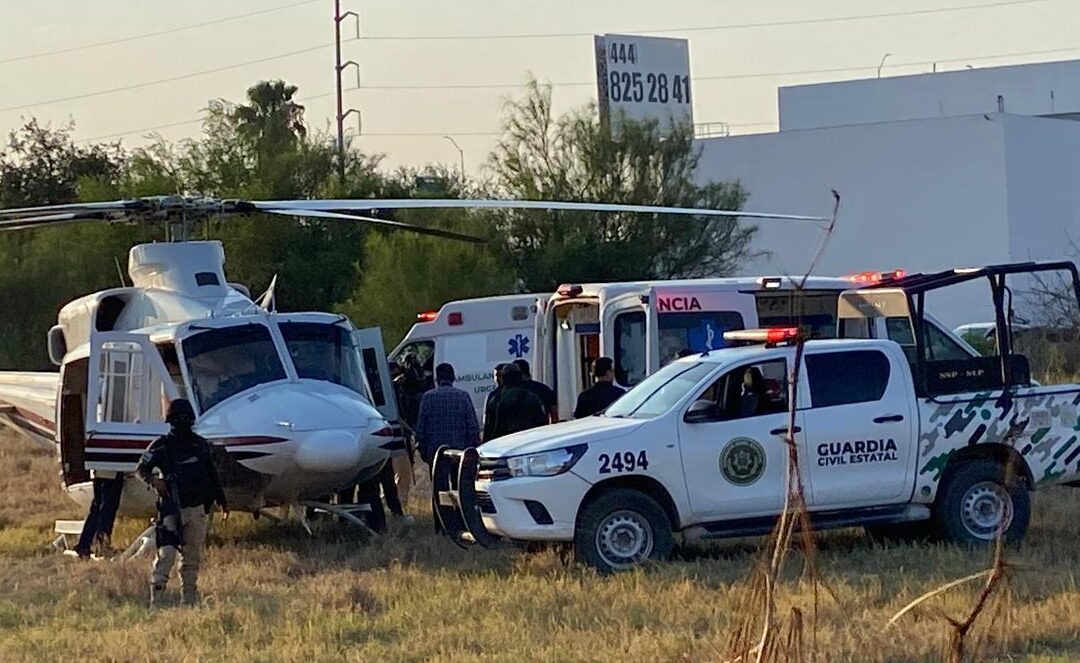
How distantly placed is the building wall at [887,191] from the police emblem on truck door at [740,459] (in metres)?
36.5

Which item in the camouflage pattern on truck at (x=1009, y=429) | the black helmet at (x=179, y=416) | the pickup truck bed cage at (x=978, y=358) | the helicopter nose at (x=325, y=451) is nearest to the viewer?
the black helmet at (x=179, y=416)

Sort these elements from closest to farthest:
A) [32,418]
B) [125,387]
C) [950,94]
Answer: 1. [125,387]
2. [32,418]
3. [950,94]

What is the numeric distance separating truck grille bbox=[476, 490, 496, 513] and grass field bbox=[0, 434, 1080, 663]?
47 cm

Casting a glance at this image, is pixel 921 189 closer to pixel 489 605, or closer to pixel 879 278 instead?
pixel 879 278

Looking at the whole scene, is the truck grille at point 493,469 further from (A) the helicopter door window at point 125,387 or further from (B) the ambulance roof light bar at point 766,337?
(A) the helicopter door window at point 125,387

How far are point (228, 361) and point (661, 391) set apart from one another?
405cm

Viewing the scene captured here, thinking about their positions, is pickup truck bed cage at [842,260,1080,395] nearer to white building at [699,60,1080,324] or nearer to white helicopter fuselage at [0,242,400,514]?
white helicopter fuselage at [0,242,400,514]

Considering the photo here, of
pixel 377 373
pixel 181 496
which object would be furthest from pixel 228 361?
pixel 181 496

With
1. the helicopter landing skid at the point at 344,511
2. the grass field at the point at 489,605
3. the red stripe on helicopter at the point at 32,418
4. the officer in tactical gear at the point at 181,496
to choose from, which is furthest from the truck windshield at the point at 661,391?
the red stripe on helicopter at the point at 32,418

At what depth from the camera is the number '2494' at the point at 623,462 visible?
38.8 feet

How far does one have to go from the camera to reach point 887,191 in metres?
52.9

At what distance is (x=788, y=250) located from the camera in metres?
53.7

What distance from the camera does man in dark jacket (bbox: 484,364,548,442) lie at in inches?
554

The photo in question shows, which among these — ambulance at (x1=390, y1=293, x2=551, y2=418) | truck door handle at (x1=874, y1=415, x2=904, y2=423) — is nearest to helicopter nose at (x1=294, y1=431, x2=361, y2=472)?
truck door handle at (x1=874, y1=415, x2=904, y2=423)
